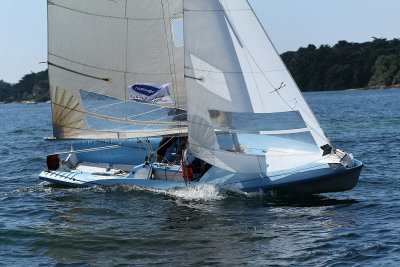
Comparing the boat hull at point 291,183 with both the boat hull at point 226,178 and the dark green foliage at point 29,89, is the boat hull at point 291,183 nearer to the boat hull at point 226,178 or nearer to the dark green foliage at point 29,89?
the boat hull at point 226,178

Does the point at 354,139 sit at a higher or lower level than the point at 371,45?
lower

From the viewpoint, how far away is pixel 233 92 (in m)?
14.0

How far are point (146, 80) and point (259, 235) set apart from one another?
5524 millimetres

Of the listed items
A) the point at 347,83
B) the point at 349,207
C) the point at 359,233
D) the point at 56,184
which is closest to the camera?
the point at 359,233

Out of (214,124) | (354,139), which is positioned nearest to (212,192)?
(214,124)

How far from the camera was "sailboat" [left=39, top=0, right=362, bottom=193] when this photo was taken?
13.9m

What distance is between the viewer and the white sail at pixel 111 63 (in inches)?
597

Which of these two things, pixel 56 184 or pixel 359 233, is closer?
pixel 359 233

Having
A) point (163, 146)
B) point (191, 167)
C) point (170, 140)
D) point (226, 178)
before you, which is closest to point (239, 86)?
point (226, 178)

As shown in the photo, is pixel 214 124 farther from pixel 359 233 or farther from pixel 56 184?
pixel 56 184

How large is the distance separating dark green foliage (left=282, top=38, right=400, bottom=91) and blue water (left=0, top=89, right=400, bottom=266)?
99180 millimetres

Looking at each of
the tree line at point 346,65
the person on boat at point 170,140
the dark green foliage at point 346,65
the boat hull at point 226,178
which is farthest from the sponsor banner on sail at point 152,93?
the dark green foliage at point 346,65

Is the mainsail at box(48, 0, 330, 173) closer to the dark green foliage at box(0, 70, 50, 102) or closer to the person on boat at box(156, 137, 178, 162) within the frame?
the person on boat at box(156, 137, 178, 162)

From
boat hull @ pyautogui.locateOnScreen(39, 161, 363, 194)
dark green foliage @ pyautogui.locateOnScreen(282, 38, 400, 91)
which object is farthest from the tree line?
boat hull @ pyautogui.locateOnScreen(39, 161, 363, 194)
